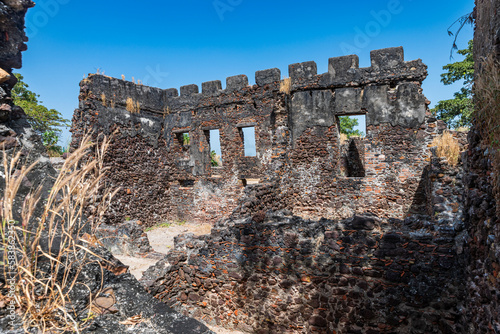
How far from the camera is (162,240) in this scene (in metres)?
9.27

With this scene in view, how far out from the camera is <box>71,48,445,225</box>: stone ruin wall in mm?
8109

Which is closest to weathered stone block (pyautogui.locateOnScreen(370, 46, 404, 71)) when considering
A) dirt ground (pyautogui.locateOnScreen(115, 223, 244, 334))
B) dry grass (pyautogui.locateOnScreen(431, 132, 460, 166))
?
dry grass (pyautogui.locateOnScreen(431, 132, 460, 166))

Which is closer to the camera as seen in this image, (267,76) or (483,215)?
(483,215)

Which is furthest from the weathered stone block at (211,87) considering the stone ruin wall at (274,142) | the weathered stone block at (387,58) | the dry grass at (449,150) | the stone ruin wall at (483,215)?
the stone ruin wall at (483,215)

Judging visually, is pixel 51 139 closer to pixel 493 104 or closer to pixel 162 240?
pixel 162 240

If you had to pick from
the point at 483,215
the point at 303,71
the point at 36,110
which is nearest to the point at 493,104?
the point at 483,215

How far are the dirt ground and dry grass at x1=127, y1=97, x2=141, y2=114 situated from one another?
430 cm

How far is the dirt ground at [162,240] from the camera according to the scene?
248 inches

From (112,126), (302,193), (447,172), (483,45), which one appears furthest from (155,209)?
(483,45)

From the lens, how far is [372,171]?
8539mm

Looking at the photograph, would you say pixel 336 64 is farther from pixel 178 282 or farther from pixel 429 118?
pixel 178 282

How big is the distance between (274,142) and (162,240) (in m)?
4.74

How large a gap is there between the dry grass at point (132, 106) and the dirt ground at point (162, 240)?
430 cm

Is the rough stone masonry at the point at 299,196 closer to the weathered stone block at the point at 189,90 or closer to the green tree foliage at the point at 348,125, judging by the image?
the weathered stone block at the point at 189,90
